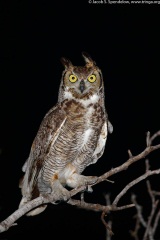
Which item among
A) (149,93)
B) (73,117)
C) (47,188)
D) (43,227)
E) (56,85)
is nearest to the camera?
(73,117)

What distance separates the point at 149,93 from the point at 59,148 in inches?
233

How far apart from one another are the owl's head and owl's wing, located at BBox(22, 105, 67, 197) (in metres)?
0.14

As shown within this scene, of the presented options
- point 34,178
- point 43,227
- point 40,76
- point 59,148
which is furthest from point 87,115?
point 40,76

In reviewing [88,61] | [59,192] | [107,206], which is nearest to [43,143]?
[59,192]

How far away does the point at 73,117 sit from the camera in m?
2.70

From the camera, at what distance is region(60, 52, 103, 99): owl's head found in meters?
2.73

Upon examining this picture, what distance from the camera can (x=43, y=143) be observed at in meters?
2.74

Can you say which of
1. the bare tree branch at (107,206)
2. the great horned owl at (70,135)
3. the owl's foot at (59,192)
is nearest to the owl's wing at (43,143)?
the great horned owl at (70,135)

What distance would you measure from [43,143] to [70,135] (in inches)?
7.6

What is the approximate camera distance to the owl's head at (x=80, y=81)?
273 centimetres

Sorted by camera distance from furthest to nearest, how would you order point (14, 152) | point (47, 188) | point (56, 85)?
1. point (56, 85)
2. point (14, 152)
3. point (47, 188)

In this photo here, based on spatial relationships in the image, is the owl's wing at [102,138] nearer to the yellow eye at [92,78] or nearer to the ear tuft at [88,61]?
the yellow eye at [92,78]

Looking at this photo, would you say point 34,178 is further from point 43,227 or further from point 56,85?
point 56,85

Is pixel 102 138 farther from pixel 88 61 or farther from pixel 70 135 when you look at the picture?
pixel 88 61
